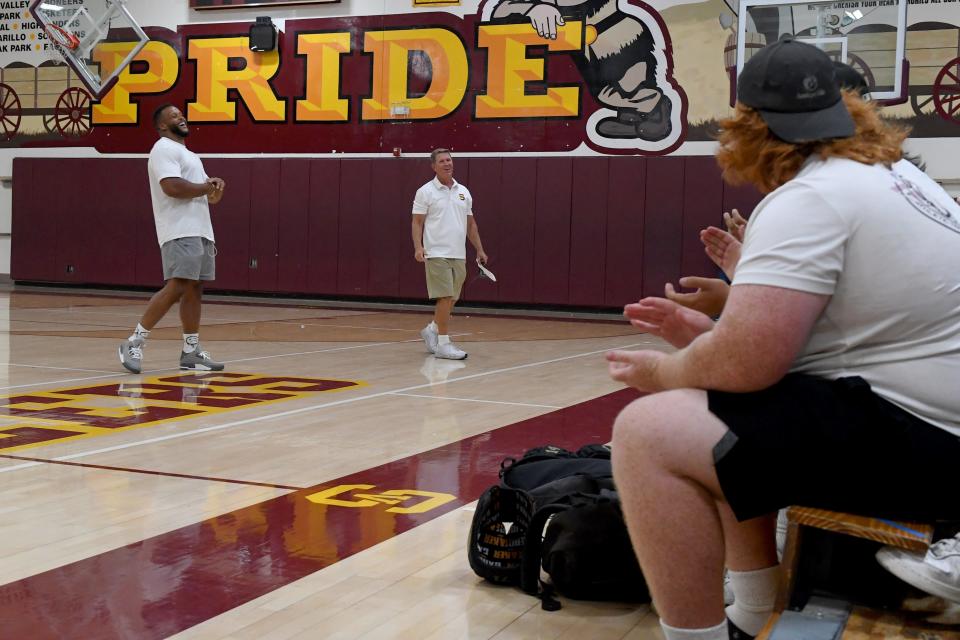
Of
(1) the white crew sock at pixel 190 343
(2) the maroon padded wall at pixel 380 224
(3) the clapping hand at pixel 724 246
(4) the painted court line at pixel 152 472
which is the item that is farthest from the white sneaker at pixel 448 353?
(3) the clapping hand at pixel 724 246

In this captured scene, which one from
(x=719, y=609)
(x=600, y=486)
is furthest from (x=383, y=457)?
(x=719, y=609)

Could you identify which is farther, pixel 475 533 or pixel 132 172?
pixel 132 172

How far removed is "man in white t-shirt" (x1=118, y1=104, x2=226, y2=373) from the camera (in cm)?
702

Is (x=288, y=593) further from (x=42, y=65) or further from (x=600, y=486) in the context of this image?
(x=42, y=65)

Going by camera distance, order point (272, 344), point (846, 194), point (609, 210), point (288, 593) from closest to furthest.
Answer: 1. point (846, 194)
2. point (288, 593)
3. point (272, 344)
4. point (609, 210)

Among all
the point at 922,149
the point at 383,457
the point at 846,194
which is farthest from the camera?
the point at 922,149

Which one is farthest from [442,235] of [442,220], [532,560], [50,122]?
[50,122]

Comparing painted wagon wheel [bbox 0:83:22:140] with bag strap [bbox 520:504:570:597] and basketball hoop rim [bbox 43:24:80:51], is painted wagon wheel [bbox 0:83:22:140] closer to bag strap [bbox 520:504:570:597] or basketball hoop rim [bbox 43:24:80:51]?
basketball hoop rim [bbox 43:24:80:51]

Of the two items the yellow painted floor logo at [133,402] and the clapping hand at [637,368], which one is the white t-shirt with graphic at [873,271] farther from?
the yellow painted floor logo at [133,402]

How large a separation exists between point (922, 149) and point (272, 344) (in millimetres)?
7548

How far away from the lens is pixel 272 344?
30.2 ft

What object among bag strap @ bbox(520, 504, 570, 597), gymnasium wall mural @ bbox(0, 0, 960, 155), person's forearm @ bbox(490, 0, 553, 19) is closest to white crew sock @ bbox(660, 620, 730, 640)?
bag strap @ bbox(520, 504, 570, 597)

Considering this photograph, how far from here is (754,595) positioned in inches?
83.5

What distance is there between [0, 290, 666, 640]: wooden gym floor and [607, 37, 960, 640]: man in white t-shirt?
778 mm
